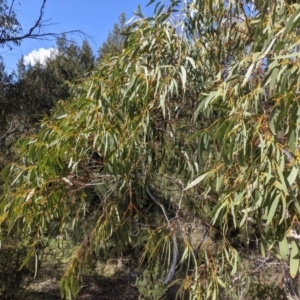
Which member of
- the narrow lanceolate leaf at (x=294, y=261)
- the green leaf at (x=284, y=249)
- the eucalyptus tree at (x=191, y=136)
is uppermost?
the eucalyptus tree at (x=191, y=136)

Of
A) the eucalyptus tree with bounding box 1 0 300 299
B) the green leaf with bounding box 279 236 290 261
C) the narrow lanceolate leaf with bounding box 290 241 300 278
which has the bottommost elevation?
the narrow lanceolate leaf with bounding box 290 241 300 278

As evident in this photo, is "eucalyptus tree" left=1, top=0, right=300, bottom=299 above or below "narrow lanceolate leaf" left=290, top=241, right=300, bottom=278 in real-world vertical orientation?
above

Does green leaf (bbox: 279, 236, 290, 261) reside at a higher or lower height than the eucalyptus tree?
lower

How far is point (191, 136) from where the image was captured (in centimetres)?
179

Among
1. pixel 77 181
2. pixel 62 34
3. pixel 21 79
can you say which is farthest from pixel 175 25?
pixel 21 79

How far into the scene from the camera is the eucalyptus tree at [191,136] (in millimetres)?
1151

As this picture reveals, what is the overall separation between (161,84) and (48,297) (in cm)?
340

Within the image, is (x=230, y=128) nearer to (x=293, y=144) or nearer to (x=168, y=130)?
(x=293, y=144)

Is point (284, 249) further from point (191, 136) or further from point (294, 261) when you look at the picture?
point (191, 136)

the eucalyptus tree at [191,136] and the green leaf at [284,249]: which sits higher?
the eucalyptus tree at [191,136]

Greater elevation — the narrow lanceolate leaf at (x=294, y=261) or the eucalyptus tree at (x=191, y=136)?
the eucalyptus tree at (x=191, y=136)

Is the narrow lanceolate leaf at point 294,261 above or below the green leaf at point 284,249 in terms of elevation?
below

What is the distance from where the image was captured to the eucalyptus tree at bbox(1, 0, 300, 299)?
3.78 ft

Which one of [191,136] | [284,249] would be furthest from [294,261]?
[191,136]
